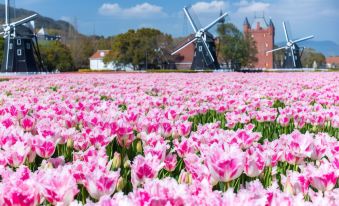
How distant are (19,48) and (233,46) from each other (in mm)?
40241

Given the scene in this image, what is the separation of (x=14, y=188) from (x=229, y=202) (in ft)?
2.86

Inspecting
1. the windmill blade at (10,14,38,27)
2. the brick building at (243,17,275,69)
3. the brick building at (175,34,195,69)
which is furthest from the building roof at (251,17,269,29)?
the windmill blade at (10,14,38,27)

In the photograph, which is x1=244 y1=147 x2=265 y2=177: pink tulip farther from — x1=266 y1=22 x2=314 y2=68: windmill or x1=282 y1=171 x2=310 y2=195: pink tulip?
x1=266 y1=22 x2=314 y2=68: windmill

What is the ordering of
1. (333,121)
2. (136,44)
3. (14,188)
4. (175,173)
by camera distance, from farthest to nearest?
(136,44) < (333,121) < (175,173) < (14,188)

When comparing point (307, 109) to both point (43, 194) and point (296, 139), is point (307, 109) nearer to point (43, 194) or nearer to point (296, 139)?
point (296, 139)

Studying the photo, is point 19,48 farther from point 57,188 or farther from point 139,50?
point 57,188

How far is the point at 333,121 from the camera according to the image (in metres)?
4.96

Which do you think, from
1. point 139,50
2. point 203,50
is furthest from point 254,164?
point 139,50

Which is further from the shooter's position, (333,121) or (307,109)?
(307,109)

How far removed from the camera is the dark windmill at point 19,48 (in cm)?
4875

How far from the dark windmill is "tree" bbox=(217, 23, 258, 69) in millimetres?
37604

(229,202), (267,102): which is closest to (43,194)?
(229,202)

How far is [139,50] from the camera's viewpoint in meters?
76.2

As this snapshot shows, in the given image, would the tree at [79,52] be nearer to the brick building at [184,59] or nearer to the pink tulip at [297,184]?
the brick building at [184,59]
